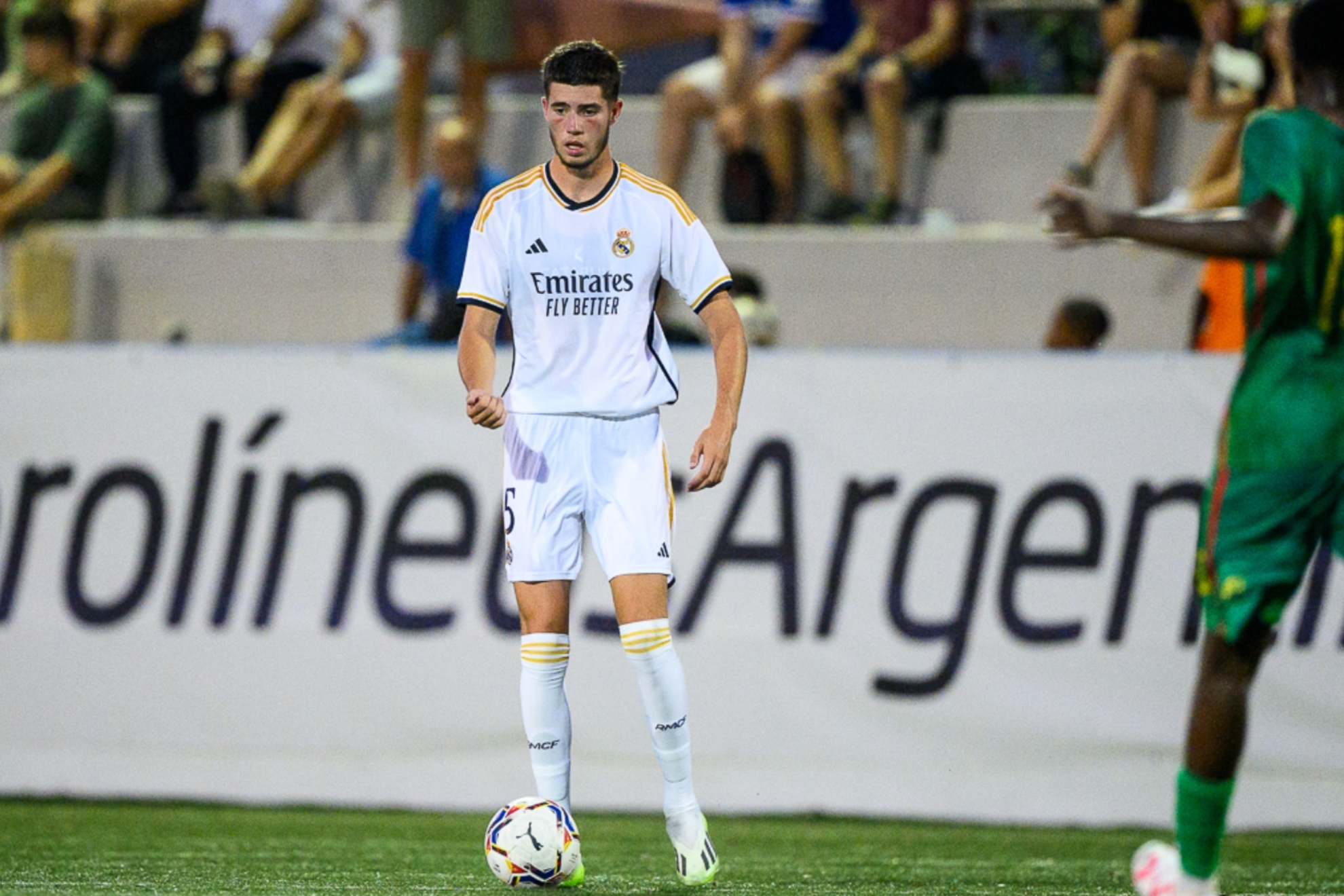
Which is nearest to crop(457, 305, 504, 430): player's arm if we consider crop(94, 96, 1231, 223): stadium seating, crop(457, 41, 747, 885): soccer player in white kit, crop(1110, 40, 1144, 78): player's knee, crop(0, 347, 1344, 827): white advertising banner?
crop(457, 41, 747, 885): soccer player in white kit

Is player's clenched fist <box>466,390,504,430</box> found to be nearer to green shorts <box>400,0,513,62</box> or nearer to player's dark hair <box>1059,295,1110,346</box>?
player's dark hair <box>1059,295,1110,346</box>

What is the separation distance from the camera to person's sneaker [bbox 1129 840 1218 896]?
4.50 meters

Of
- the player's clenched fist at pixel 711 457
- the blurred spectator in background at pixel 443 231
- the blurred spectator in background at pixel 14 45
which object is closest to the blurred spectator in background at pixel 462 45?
the blurred spectator in background at pixel 443 231

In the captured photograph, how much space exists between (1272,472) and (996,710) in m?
3.92

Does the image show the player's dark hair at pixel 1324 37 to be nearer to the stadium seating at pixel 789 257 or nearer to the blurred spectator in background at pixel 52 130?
the stadium seating at pixel 789 257

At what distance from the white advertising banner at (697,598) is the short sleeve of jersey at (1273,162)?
4.05 metres

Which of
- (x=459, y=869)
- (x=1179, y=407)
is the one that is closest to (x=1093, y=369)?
(x=1179, y=407)

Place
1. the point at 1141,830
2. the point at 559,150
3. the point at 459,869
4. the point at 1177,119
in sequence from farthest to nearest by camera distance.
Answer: the point at 1177,119 → the point at 1141,830 → the point at 459,869 → the point at 559,150

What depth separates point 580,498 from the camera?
5.74 metres

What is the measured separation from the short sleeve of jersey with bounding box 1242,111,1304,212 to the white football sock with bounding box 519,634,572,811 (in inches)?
96.1

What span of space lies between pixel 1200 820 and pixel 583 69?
8.81ft

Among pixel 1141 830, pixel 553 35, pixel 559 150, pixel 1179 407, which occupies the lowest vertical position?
pixel 1141 830

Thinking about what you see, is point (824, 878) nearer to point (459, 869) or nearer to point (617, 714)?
point (459, 869)

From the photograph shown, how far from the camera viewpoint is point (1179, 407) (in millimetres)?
8289
